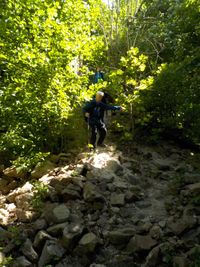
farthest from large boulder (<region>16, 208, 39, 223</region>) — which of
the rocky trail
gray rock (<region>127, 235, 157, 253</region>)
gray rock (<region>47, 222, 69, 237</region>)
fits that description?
gray rock (<region>127, 235, 157, 253</region>)

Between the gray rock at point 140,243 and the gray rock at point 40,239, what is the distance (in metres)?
1.54

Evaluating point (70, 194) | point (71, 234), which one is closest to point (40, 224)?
point (71, 234)

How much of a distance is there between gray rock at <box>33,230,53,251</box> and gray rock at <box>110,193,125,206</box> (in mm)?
1614

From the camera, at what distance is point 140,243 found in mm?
5836

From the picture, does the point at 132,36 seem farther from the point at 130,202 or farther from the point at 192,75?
the point at 130,202

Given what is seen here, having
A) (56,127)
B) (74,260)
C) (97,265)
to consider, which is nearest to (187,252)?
(97,265)

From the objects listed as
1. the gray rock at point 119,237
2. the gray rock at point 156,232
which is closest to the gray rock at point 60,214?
the gray rock at point 119,237

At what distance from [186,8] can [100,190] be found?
23.2 ft

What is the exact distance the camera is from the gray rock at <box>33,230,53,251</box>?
609cm

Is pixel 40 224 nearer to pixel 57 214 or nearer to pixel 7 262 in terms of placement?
pixel 57 214

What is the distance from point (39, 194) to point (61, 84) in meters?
2.94

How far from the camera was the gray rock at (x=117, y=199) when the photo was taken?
7074mm

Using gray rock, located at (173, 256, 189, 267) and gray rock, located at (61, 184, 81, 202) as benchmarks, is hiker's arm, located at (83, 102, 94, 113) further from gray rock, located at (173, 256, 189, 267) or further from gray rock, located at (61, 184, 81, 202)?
gray rock, located at (173, 256, 189, 267)

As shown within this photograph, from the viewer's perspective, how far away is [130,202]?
728cm
